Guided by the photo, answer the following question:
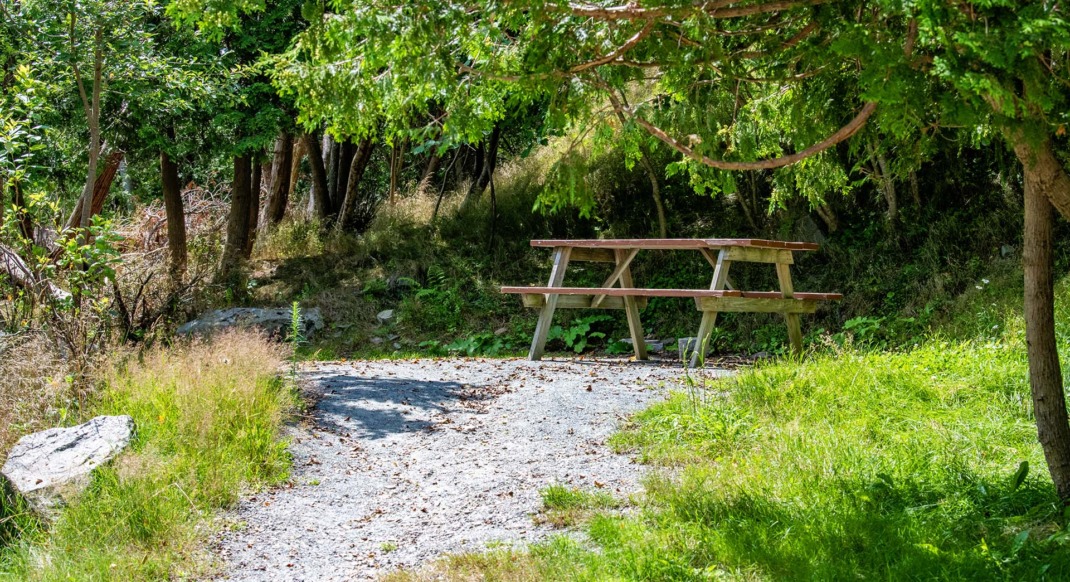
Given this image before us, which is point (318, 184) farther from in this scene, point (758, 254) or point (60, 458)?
point (60, 458)

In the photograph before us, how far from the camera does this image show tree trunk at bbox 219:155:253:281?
50.7ft

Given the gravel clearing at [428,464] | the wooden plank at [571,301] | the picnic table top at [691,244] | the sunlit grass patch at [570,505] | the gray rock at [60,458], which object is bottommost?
the gravel clearing at [428,464]

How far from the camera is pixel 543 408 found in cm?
776

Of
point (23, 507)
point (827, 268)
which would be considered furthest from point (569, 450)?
point (827, 268)

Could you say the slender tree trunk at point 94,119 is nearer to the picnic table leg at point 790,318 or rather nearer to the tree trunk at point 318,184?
the picnic table leg at point 790,318

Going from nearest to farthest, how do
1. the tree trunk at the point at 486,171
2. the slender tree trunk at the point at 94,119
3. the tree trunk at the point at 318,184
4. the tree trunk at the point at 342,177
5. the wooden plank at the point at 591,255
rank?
the slender tree trunk at the point at 94,119, the wooden plank at the point at 591,255, the tree trunk at the point at 486,171, the tree trunk at the point at 318,184, the tree trunk at the point at 342,177

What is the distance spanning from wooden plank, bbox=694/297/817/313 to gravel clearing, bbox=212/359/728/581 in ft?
2.36

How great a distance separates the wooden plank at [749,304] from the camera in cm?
906

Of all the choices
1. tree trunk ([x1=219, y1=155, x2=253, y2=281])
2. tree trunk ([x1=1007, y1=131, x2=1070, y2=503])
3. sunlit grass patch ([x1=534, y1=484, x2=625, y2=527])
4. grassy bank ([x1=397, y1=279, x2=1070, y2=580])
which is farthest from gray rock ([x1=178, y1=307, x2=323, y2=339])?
tree trunk ([x1=1007, y1=131, x2=1070, y2=503])

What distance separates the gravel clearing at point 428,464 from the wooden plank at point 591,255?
1.59 metres

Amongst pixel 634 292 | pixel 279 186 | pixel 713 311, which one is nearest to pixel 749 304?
pixel 713 311

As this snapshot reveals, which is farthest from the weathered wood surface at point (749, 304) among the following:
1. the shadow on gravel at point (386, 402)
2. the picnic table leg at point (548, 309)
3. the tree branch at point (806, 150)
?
the tree branch at point (806, 150)

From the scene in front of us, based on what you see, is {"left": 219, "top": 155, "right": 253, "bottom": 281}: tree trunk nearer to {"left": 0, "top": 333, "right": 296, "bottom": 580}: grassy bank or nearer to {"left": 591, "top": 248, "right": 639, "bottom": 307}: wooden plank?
{"left": 591, "top": 248, "right": 639, "bottom": 307}: wooden plank

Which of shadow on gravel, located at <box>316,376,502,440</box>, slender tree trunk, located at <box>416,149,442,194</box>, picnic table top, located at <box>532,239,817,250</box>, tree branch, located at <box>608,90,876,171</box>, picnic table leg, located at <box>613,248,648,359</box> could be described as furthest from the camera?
slender tree trunk, located at <box>416,149,442,194</box>
